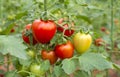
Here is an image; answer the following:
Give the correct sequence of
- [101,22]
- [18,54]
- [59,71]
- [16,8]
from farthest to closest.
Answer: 1. [101,22]
2. [16,8]
3. [59,71]
4. [18,54]

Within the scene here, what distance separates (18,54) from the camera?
151 cm

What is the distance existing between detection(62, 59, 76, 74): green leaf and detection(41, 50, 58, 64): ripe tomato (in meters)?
0.10

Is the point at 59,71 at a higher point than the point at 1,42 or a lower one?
lower

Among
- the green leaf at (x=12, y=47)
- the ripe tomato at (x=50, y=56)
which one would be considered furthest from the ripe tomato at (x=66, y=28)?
the green leaf at (x=12, y=47)

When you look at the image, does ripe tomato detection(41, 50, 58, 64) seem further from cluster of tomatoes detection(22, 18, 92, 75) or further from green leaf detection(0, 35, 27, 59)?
green leaf detection(0, 35, 27, 59)

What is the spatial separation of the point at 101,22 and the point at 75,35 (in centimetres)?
318

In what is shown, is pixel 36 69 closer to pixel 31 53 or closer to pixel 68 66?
pixel 31 53

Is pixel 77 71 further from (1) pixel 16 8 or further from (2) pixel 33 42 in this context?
(1) pixel 16 8

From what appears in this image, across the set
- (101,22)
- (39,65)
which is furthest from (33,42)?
(101,22)

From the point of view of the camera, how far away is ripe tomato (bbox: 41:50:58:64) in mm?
1755

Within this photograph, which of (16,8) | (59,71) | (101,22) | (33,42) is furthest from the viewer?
(101,22)

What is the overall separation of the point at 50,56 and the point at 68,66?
0.14m

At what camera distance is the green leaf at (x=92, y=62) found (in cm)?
164

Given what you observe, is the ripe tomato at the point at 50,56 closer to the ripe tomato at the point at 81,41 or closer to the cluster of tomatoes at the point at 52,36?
the cluster of tomatoes at the point at 52,36
